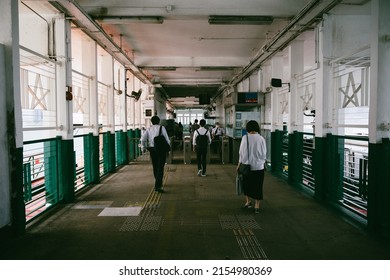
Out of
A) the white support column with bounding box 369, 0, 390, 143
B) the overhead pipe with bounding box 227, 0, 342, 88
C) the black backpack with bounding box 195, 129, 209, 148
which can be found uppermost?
the overhead pipe with bounding box 227, 0, 342, 88

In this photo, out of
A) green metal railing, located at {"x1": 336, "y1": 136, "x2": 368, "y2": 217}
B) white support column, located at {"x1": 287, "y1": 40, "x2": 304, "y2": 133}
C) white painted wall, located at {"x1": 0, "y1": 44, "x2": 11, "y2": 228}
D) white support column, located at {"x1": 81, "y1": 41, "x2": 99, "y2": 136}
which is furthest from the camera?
white support column, located at {"x1": 81, "y1": 41, "x2": 99, "y2": 136}

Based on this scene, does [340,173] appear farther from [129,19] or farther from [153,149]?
[129,19]

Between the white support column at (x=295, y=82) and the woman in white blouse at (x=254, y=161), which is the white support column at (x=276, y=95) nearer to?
the white support column at (x=295, y=82)

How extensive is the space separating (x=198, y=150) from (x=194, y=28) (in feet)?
11.2

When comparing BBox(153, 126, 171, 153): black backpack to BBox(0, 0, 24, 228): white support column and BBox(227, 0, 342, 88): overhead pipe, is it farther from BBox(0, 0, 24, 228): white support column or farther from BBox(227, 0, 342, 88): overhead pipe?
BBox(227, 0, 342, 88): overhead pipe

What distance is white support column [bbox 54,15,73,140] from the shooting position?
6.42m

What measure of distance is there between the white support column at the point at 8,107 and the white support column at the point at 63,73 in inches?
78.8

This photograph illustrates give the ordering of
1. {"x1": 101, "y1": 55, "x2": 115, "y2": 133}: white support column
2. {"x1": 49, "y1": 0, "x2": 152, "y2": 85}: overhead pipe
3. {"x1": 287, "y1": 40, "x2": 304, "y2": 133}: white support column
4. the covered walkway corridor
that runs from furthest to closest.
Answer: {"x1": 101, "y1": 55, "x2": 115, "y2": 133}: white support column
{"x1": 287, "y1": 40, "x2": 304, "y2": 133}: white support column
{"x1": 49, "y1": 0, "x2": 152, "y2": 85}: overhead pipe
the covered walkway corridor

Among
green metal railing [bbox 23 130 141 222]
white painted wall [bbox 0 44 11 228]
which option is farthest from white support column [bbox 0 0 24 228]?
green metal railing [bbox 23 130 141 222]

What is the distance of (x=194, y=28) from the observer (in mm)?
8875

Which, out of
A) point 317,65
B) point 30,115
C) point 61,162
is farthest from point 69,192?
point 317,65

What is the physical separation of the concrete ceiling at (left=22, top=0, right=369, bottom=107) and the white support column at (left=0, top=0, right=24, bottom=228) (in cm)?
139

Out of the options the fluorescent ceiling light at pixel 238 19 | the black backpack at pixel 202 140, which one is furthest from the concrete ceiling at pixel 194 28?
the black backpack at pixel 202 140

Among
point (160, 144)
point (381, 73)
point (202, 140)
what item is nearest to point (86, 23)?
point (160, 144)
